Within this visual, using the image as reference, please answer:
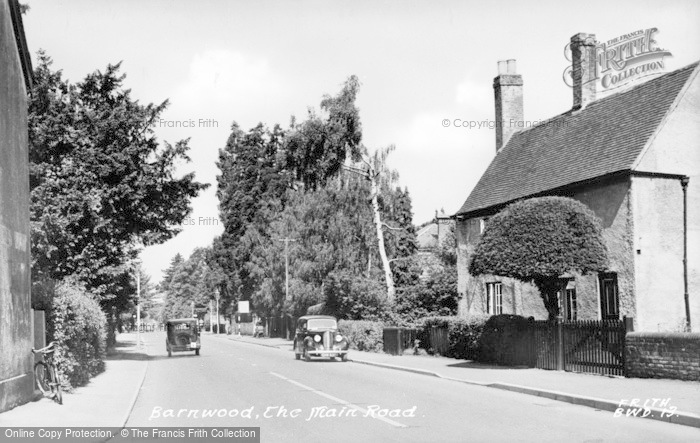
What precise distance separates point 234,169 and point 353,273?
3450cm

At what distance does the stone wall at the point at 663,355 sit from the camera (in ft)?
53.5

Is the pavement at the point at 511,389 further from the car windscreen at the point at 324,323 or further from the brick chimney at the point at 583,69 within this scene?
the brick chimney at the point at 583,69

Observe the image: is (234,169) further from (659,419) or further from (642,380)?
(659,419)

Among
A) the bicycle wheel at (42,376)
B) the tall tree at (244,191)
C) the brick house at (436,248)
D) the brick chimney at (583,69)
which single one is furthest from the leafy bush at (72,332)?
the tall tree at (244,191)

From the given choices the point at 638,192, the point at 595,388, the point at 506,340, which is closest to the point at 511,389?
the point at 595,388

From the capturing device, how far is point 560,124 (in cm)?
3256

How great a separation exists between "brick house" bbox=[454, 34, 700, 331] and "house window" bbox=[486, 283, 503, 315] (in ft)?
6.47

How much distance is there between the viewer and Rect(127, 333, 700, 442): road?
34.3 feet

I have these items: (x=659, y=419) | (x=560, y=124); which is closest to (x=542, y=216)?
(x=659, y=419)

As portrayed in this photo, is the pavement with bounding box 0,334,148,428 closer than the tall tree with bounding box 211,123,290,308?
Yes

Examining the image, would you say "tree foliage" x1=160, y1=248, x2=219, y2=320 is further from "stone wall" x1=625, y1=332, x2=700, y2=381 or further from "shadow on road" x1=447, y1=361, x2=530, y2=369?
"stone wall" x1=625, y1=332, x2=700, y2=381

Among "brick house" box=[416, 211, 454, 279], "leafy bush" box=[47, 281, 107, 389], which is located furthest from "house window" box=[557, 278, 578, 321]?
"leafy bush" box=[47, 281, 107, 389]

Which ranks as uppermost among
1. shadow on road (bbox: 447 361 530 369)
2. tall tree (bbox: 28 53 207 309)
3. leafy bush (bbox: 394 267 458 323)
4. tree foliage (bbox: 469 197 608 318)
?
tall tree (bbox: 28 53 207 309)

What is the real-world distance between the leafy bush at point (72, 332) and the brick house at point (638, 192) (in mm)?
13378
